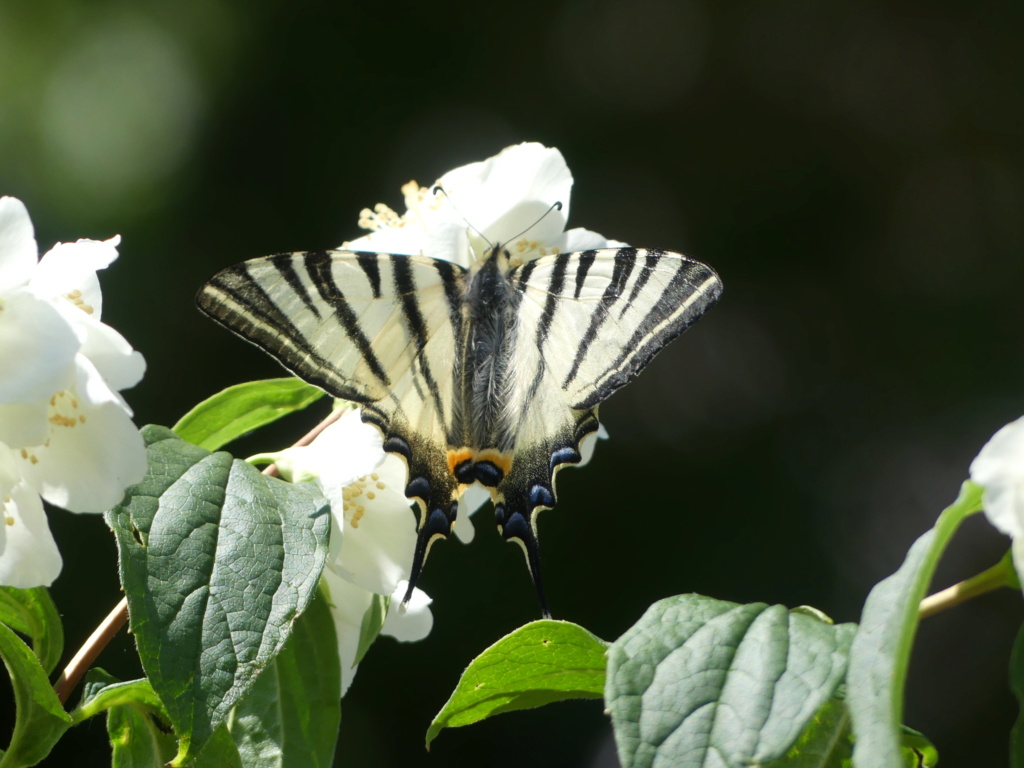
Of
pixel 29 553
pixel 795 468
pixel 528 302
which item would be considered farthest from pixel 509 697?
pixel 795 468

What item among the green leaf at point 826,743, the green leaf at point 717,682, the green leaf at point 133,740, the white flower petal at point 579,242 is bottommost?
the green leaf at point 133,740

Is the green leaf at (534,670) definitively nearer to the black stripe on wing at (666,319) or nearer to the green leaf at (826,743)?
the green leaf at (826,743)

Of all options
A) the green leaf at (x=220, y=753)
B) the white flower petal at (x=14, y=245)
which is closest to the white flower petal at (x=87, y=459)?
the white flower petal at (x=14, y=245)

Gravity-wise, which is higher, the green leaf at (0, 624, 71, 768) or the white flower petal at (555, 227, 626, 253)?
the white flower petal at (555, 227, 626, 253)

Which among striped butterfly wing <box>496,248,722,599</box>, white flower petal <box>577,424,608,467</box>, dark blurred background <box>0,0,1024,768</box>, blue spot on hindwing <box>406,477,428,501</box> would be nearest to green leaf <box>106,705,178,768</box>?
blue spot on hindwing <box>406,477,428,501</box>

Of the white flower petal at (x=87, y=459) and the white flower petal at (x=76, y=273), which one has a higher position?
the white flower petal at (x=76, y=273)

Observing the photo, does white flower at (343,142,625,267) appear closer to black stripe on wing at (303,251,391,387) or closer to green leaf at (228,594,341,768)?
black stripe on wing at (303,251,391,387)

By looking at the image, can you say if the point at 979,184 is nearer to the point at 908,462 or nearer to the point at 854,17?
the point at 854,17
